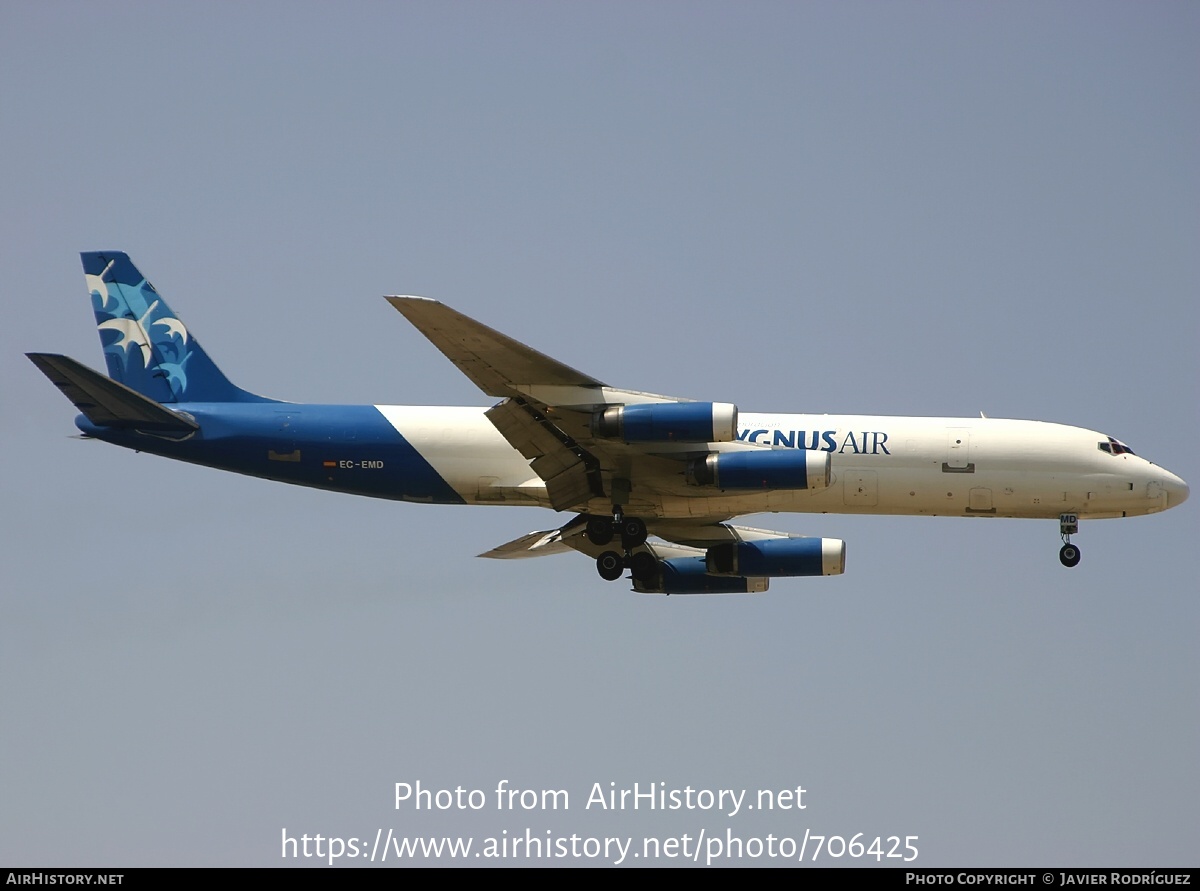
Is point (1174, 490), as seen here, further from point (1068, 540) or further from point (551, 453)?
point (551, 453)

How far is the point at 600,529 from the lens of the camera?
127ft

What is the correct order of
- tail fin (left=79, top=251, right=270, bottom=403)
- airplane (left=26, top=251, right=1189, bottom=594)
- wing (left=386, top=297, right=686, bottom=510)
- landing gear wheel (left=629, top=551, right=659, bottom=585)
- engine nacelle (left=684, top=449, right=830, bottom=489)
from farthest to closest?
tail fin (left=79, top=251, right=270, bottom=403)
landing gear wheel (left=629, top=551, right=659, bottom=585)
airplane (left=26, top=251, right=1189, bottom=594)
engine nacelle (left=684, top=449, right=830, bottom=489)
wing (left=386, top=297, right=686, bottom=510)

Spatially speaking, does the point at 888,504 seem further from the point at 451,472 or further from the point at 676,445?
the point at 451,472

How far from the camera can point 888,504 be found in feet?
127

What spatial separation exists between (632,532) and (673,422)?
186 inches

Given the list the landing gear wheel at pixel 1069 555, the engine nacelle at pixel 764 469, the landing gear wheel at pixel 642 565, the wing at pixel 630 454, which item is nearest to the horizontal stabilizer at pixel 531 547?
the wing at pixel 630 454

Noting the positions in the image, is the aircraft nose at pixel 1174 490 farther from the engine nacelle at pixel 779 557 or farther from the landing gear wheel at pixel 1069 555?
the engine nacelle at pixel 779 557

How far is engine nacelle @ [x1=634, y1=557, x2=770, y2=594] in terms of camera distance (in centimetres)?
4200

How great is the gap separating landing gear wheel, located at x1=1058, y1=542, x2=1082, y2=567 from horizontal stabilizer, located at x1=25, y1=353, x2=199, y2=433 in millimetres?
21609

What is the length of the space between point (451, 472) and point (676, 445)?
589 cm

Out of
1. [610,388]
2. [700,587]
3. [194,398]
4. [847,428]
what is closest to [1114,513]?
[847,428]

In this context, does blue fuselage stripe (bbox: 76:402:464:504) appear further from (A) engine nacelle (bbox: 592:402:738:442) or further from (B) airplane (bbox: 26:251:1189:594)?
(A) engine nacelle (bbox: 592:402:738:442)

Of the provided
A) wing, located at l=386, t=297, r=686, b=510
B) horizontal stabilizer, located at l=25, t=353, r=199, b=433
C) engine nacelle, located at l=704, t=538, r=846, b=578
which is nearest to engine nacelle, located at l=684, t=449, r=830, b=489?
wing, located at l=386, t=297, r=686, b=510

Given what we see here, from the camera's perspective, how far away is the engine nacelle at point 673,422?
112 ft
